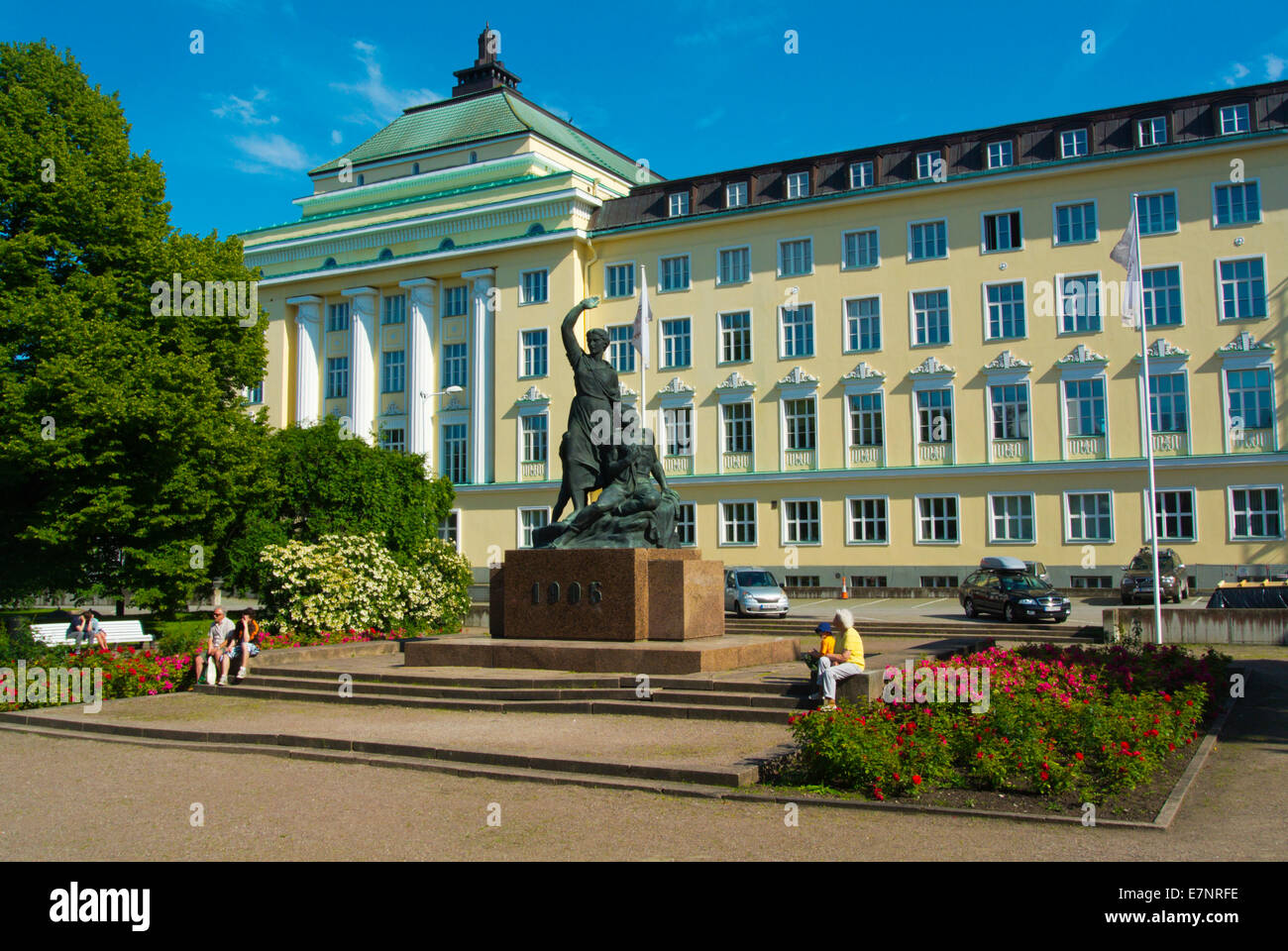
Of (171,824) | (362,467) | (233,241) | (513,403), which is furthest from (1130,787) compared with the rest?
(513,403)

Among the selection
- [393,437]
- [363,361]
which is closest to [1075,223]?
[393,437]

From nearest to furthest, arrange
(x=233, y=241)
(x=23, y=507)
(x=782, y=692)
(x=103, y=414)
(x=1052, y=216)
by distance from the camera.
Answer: (x=782, y=692)
(x=103, y=414)
(x=23, y=507)
(x=233, y=241)
(x=1052, y=216)

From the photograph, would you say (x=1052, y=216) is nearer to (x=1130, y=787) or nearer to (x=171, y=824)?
(x=1130, y=787)

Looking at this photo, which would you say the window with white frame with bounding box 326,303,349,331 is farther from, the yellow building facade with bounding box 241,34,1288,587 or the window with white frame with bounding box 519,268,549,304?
the window with white frame with bounding box 519,268,549,304

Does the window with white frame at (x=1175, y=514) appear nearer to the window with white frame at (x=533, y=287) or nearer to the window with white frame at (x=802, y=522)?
the window with white frame at (x=802, y=522)

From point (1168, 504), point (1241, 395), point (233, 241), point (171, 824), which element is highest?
point (233, 241)

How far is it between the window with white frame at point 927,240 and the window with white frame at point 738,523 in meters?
12.8

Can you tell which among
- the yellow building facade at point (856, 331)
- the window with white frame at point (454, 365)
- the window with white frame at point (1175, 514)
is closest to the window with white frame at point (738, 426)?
the yellow building facade at point (856, 331)

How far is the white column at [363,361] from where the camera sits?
183 ft

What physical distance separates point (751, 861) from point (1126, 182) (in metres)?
40.4

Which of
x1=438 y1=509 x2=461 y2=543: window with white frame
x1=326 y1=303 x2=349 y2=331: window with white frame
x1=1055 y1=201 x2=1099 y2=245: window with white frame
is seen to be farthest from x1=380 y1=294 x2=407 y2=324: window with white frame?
x1=1055 y1=201 x2=1099 y2=245: window with white frame

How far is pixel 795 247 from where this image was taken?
47281mm

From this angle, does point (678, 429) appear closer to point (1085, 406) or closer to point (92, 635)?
point (1085, 406)

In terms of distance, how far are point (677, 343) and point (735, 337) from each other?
2864mm
